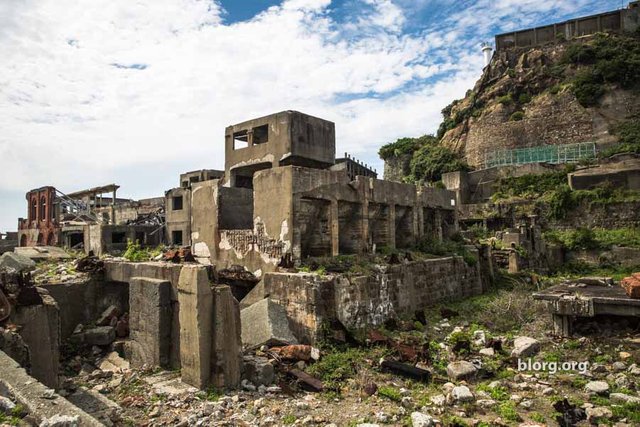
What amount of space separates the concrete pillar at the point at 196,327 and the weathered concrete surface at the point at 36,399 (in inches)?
81.6

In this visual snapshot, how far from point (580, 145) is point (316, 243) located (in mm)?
26926

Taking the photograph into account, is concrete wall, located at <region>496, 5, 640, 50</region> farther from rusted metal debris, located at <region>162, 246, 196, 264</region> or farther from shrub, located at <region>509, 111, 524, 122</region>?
rusted metal debris, located at <region>162, 246, 196, 264</region>

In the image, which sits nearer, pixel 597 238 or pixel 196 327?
pixel 196 327

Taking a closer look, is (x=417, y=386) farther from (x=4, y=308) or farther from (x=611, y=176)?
(x=611, y=176)

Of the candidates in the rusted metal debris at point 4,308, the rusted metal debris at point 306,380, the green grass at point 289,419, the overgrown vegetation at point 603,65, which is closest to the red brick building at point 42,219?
the rusted metal debris at point 4,308

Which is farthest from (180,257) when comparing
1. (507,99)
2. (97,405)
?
(507,99)

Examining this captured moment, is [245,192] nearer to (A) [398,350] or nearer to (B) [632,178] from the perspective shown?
(A) [398,350]

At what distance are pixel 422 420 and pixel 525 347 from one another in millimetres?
3495

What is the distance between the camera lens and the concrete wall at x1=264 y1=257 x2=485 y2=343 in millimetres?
7887

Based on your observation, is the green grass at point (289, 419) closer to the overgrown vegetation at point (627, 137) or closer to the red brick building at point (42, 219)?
the red brick building at point (42, 219)

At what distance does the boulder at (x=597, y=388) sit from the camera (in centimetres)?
576

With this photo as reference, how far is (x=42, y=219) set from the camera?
990 inches

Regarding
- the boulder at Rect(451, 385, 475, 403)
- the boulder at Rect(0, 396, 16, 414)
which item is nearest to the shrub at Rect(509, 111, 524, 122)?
the boulder at Rect(451, 385, 475, 403)

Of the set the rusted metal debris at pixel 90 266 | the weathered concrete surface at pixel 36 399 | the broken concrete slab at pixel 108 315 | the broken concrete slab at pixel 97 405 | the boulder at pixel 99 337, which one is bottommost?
the broken concrete slab at pixel 97 405
